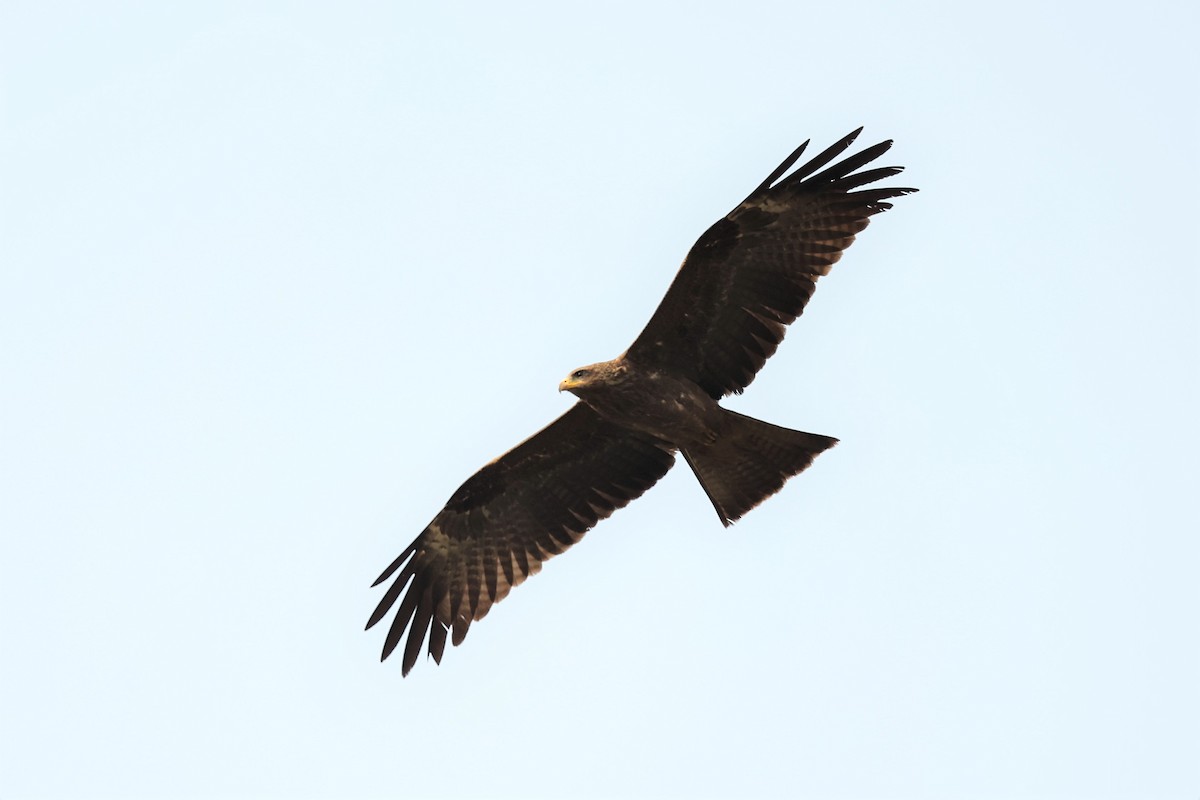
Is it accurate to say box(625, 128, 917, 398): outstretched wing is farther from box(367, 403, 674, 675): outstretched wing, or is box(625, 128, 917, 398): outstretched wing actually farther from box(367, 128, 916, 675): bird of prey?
box(367, 403, 674, 675): outstretched wing

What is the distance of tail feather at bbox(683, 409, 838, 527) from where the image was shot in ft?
42.3

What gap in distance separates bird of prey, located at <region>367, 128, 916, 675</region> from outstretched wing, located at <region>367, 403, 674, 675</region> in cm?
1

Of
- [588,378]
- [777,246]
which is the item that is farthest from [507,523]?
[777,246]

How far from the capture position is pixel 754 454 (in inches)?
513

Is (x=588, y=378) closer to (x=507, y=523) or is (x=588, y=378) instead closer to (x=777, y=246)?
(x=777, y=246)

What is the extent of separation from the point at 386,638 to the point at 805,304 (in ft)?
14.4

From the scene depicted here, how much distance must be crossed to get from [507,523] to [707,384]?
2274 millimetres

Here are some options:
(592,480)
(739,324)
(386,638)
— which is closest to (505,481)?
(592,480)

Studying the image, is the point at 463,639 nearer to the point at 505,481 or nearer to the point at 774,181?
the point at 505,481

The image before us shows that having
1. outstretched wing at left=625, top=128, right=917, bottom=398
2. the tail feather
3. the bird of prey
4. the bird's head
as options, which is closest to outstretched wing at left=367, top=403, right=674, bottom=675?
the bird of prey

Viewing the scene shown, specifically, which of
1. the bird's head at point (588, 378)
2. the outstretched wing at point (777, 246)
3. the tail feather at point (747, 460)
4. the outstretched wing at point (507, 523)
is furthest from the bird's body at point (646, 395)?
the outstretched wing at point (507, 523)

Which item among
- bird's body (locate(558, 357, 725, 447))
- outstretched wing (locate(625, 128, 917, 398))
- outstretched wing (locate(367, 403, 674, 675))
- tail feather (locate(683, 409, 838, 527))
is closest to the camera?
outstretched wing (locate(625, 128, 917, 398))

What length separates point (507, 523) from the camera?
14.2m

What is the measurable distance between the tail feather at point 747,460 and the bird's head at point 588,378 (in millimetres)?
888
